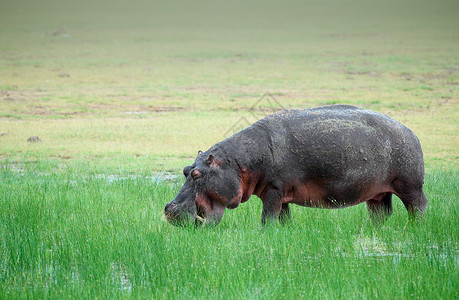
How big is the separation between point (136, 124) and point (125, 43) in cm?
3206

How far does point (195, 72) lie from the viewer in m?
34.4

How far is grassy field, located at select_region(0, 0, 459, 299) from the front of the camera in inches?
201

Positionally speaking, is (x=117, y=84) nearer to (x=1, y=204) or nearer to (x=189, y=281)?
(x=1, y=204)

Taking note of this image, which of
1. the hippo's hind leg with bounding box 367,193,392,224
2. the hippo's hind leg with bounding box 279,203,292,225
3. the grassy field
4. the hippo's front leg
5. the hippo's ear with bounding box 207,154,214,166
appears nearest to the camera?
the grassy field

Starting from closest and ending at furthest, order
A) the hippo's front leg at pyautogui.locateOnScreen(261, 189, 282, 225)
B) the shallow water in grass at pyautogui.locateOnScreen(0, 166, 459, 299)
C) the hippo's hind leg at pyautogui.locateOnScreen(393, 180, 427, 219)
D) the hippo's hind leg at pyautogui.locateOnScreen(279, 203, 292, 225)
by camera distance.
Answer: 1. the shallow water in grass at pyautogui.locateOnScreen(0, 166, 459, 299)
2. the hippo's front leg at pyautogui.locateOnScreen(261, 189, 282, 225)
3. the hippo's hind leg at pyautogui.locateOnScreen(393, 180, 427, 219)
4. the hippo's hind leg at pyautogui.locateOnScreen(279, 203, 292, 225)

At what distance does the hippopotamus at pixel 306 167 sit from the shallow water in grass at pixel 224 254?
282 mm

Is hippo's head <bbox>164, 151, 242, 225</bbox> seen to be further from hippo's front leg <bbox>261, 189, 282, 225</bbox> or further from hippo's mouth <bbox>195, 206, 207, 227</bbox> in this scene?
hippo's front leg <bbox>261, 189, 282, 225</bbox>

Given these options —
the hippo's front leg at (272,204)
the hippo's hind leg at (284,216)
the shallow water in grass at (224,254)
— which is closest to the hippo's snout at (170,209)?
the shallow water in grass at (224,254)

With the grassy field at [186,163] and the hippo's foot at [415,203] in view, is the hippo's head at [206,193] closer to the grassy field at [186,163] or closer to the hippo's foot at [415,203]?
the grassy field at [186,163]

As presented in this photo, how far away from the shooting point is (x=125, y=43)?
48.8 metres

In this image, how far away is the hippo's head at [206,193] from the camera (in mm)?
5891

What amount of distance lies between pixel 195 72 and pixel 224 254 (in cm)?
2934

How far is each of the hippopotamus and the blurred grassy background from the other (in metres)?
5.98

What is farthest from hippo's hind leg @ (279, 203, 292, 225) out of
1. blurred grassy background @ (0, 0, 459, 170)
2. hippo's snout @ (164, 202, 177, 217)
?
blurred grassy background @ (0, 0, 459, 170)
